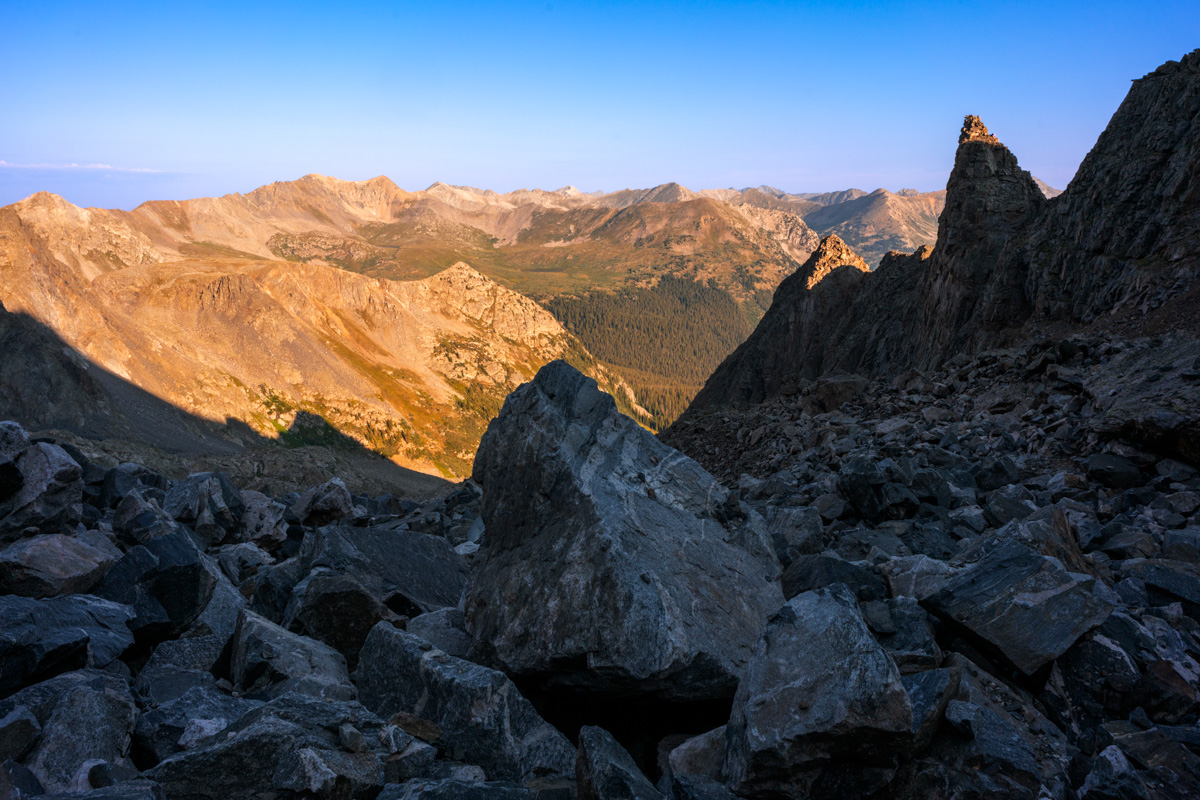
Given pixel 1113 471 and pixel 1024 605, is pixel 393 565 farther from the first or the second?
Result: pixel 1113 471

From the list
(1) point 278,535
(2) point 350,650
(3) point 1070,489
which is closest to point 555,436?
(2) point 350,650

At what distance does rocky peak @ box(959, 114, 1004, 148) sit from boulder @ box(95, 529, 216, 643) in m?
42.4

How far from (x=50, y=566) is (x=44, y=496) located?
3.09 meters

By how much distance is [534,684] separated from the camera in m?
7.91

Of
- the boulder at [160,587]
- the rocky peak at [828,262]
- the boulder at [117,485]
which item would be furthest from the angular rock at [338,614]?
the rocky peak at [828,262]

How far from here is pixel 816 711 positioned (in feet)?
18.6

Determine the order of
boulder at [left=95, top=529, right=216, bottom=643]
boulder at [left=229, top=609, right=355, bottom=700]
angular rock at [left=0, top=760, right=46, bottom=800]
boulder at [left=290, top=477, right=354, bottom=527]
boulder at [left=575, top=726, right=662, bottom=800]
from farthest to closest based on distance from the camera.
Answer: boulder at [left=290, top=477, right=354, bottom=527], boulder at [left=95, top=529, right=216, bottom=643], boulder at [left=229, top=609, right=355, bottom=700], boulder at [left=575, top=726, right=662, bottom=800], angular rock at [left=0, top=760, right=46, bottom=800]

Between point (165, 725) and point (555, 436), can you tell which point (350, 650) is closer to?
point (165, 725)

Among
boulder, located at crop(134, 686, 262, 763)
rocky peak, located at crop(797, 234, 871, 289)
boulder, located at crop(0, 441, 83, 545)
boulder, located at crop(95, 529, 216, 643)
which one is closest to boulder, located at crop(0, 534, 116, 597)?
boulder, located at crop(95, 529, 216, 643)

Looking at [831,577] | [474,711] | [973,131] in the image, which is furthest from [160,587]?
[973,131]

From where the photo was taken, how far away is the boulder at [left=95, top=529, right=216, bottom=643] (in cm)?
932

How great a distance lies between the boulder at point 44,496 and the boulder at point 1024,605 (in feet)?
45.2

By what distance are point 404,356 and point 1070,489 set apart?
194443 millimetres

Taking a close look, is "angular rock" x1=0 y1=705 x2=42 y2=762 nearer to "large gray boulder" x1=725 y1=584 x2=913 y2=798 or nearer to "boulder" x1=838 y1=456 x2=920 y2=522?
"large gray boulder" x1=725 y1=584 x2=913 y2=798
